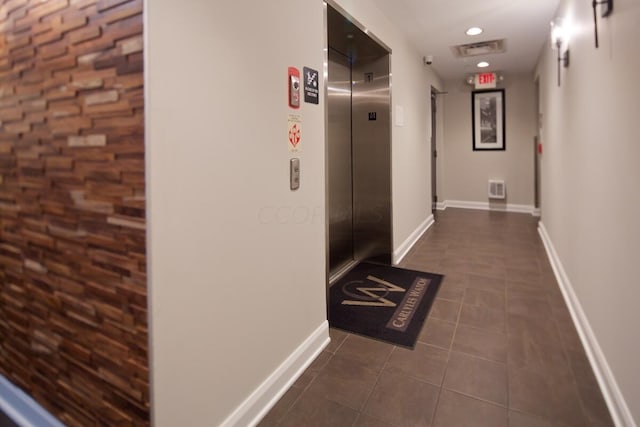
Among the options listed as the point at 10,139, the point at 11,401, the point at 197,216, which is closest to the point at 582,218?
the point at 197,216

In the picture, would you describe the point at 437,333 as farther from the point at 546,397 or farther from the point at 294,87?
the point at 294,87

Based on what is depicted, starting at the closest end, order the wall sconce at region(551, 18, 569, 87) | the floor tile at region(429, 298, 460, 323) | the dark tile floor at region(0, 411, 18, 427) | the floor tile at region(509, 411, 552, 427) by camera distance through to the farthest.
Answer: the floor tile at region(509, 411, 552, 427) < the dark tile floor at region(0, 411, 18, 427) < the floor tile at region(429, 298, 460, 323) < the wall sconce at region(551, 18, 569, 87)

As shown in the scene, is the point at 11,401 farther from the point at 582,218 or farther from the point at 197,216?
the point at 582,218

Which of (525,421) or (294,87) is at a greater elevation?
(294,87)

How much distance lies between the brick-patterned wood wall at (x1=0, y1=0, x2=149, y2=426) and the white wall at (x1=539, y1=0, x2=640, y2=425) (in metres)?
1.92

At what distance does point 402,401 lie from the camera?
1.82 metres

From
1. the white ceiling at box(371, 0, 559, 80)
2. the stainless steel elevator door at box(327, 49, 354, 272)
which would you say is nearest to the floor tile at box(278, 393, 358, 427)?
the stainless steel elevator door at box(327, 49, 354, 272)

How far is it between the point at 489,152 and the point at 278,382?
21.9ft

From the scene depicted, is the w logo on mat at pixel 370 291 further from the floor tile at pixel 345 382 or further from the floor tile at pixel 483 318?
the floor tile at pixel 345 382

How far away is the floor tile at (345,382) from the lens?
6.06 ft

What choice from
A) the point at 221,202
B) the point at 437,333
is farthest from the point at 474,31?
the point at 221,202

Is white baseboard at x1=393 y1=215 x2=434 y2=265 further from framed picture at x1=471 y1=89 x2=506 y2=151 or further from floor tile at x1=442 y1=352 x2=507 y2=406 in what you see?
framed picture at x1=471 y1=89 x2=506 y2=151

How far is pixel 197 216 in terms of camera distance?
137cm

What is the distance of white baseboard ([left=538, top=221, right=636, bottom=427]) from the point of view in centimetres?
160
